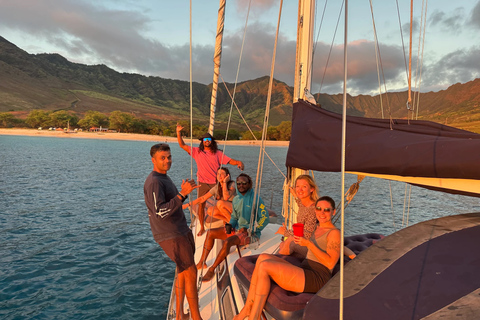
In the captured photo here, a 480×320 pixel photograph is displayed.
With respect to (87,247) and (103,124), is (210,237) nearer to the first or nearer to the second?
(87,247)

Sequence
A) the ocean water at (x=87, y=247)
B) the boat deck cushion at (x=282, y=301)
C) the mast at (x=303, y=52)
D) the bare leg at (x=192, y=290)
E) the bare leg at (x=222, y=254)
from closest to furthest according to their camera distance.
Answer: the boat deck cushion at (x=282, y=301), the bare leg at (x=192, y=290), the bare leg at (x=222, y=254), the mast at (x=303, y=52), the ocean water at (x=87, y=247)

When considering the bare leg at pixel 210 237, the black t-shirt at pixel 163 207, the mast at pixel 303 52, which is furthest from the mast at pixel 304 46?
the black t-shirt at pixel 163 207

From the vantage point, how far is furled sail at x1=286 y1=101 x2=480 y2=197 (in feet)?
6.86

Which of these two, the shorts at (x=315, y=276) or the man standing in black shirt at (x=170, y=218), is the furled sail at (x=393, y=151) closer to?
the shorts at (x=315, y=276)

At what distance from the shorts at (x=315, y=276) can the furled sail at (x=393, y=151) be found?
2.94 feet

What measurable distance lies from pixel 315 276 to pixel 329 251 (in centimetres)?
27

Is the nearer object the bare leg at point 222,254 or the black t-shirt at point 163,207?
the black t-shirt at point 163,207

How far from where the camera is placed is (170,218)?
3291 mm

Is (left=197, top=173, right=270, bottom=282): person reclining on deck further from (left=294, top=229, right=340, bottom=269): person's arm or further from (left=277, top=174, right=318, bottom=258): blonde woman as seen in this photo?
(left=294, top=229, right=340, bottom=269): person's arm

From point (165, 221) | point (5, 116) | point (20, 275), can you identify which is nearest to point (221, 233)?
point (165, 221)

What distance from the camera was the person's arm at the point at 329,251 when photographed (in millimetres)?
2803

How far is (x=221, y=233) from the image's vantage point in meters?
4.95

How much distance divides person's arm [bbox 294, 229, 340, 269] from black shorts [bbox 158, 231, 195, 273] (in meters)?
1.34

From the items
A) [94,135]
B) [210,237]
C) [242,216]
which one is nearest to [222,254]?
[210,237]
